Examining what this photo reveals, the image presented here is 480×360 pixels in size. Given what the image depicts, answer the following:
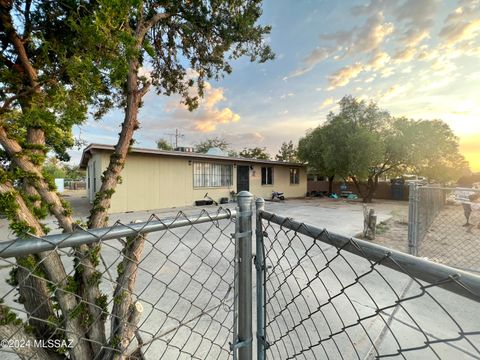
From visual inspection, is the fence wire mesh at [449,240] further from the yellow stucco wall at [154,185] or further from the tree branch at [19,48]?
the yellow stucco wall at [154,185]

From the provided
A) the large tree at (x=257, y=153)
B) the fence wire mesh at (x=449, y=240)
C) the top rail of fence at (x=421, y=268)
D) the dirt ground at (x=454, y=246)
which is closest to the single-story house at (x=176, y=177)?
the fence wire mesh at (x=449, y=240)

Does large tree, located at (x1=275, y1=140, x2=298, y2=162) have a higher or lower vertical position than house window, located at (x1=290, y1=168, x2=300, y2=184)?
higher

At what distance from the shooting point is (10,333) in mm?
1049

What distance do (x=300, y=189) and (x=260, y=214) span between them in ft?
55.0

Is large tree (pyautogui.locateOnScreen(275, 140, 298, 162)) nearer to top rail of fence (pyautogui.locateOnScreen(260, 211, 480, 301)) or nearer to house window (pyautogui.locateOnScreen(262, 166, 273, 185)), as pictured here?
house window (pyautogui.locateOnScreen(262, 166, 273, 185))

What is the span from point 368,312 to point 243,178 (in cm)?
1147

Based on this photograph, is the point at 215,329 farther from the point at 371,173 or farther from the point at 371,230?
the point at 371,173

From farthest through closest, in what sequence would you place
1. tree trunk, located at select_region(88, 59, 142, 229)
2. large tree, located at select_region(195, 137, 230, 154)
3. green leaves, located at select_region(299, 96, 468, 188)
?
1. large tree, located at select_region(195, 137, 230, 154)
2. green leaves, located at select_region(299, 96, 468, 188)
3. tree trunk, located at select_region(88, 59, 142, 229)

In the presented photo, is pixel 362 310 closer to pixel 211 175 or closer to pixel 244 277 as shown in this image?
pixel 244 277

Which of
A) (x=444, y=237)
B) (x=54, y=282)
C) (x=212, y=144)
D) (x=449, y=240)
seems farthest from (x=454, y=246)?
(x=212, y=144)

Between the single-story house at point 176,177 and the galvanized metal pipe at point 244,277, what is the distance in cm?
875

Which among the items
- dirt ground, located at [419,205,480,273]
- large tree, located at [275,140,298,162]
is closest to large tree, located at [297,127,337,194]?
dirt ground, located at [419,205,480,273]

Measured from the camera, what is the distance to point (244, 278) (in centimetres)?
117

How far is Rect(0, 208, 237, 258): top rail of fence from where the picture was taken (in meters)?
0.65
